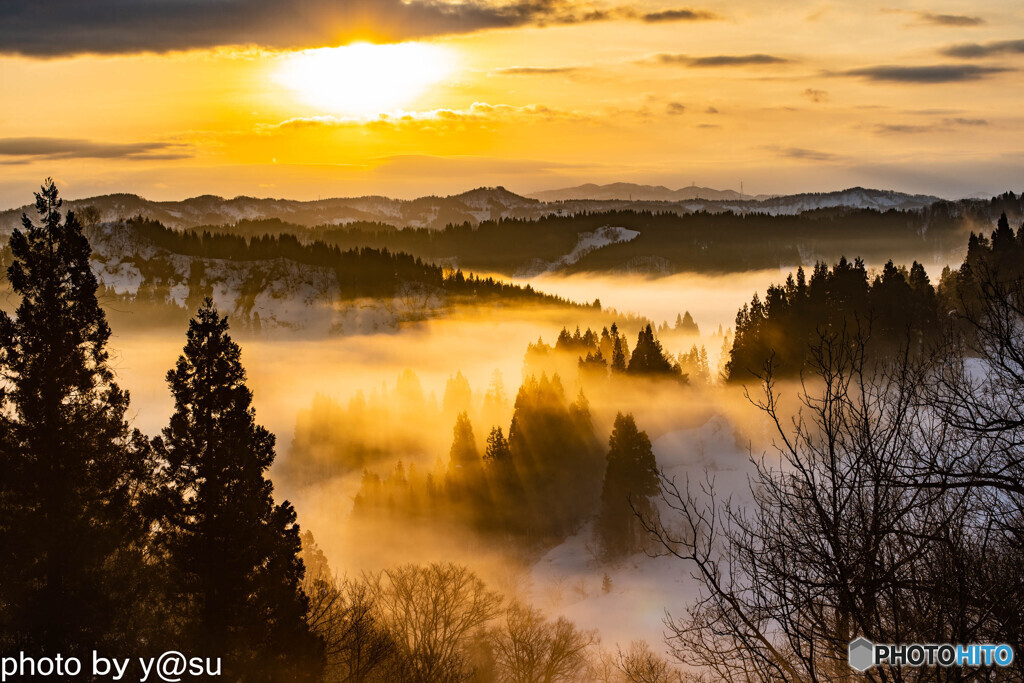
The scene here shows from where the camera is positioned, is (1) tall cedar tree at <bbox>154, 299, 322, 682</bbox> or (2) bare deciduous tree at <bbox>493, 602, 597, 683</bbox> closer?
(1) tall cedar tree at <bbox>154, 299, 322, 682</bbox>

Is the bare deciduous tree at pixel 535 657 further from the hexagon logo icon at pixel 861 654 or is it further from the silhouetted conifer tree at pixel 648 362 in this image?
the silhouetted conifer tree at pixel 648 362

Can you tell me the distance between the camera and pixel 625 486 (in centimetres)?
8475

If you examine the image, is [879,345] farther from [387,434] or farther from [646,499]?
[387,434]

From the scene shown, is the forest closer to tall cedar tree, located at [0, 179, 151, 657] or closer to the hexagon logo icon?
tall cedar tree, located at [0, 179, 151, 657]

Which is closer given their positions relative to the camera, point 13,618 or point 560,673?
point 13,618

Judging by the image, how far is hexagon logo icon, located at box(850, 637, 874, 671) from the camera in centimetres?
1028

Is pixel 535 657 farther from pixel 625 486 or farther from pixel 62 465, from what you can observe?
pixel 625 486

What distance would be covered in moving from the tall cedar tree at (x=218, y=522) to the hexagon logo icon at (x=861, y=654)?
15319mm

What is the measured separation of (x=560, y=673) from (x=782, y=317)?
64926 mm

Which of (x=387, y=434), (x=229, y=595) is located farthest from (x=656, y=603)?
(x=387, y=434)

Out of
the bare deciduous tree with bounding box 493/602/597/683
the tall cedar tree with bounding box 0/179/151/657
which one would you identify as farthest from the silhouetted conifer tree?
the tall cedar tree with bounding box 0/179/151/657

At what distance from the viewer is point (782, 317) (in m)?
100

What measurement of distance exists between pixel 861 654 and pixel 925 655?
30.2 inches

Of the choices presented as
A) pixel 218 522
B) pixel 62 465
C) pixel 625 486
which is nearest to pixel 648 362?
pixel 625 486
